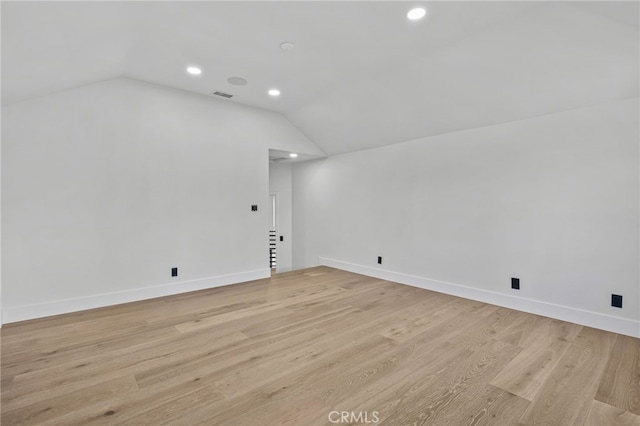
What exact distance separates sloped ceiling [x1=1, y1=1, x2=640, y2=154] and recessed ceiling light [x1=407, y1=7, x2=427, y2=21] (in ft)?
0.17

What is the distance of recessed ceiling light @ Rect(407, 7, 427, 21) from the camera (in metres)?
2.27

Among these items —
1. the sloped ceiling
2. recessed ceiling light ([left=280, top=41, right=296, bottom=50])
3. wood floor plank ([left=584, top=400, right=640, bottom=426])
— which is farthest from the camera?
recessed ceiling light ([left=280, top=41, right=296, bottom=50])

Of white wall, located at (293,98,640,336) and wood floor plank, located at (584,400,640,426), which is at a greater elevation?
white wall, located at (293,98,640,336)

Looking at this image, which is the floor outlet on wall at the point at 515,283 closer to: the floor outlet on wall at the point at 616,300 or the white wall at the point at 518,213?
the white wall at the point at 518,213

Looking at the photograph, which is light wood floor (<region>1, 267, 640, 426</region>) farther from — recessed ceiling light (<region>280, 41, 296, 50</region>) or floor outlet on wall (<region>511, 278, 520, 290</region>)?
recessed ceiling light (<region>280, 41, 296, 50</region>)

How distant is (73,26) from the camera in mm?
2168

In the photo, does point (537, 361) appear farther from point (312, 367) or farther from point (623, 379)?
point (312, 367)

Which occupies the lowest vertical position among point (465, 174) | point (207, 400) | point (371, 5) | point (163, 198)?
point (207, 400)

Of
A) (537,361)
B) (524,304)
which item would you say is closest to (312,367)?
(537,361)

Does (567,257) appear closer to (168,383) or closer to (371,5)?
(371,5)

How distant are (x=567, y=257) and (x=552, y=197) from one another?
65cm

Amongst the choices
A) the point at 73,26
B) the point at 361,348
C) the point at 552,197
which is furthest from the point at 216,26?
the point at 552,197

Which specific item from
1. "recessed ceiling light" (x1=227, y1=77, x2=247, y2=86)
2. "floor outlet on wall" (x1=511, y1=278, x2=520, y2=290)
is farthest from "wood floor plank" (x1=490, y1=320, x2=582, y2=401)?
"recessed ceiling light" (x1=227, y1=77, x2=247, y2=86)

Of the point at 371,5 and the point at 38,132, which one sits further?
the point at 38,132
